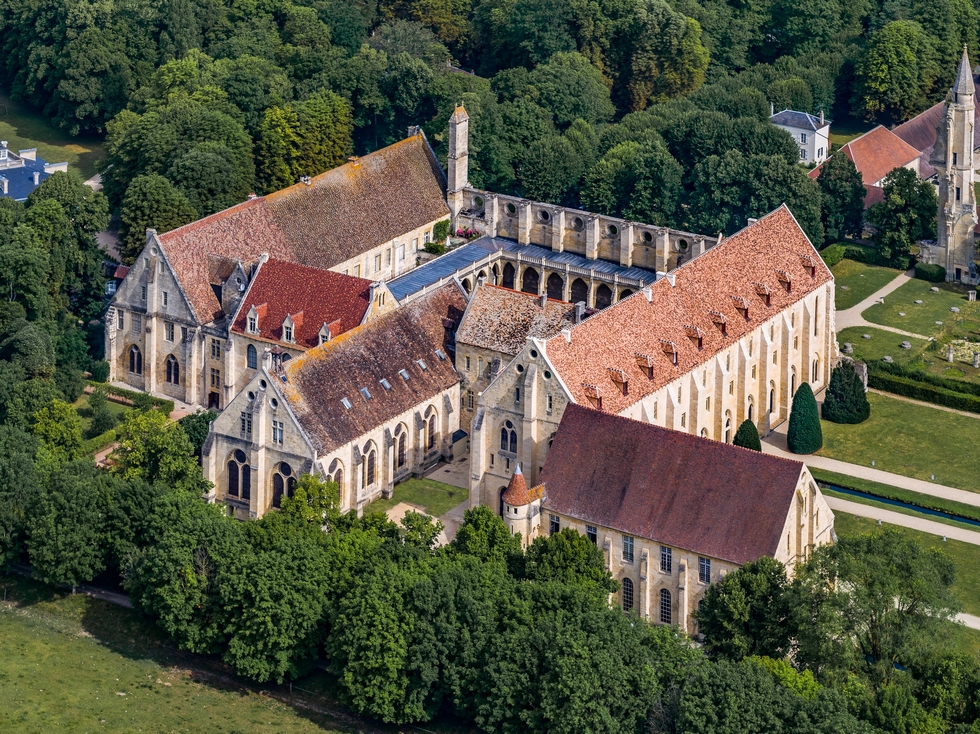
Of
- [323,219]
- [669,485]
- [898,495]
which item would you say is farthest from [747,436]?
[323,219]

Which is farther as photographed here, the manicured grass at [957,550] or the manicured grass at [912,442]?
the manicured grass at [912,442]

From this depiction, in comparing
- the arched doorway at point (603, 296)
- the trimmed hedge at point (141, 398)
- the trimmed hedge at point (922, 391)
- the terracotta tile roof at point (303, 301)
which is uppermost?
the terracotta tile roof at point (303, 301)

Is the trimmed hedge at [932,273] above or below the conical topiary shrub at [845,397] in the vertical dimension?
above

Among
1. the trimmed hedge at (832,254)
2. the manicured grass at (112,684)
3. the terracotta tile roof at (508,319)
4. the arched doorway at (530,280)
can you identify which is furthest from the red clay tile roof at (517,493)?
the trimmed hedge at (832,254)

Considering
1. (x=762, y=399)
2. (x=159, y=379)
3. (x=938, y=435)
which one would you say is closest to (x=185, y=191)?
(x=159, y=379)

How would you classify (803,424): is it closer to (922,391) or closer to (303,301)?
(922,391)

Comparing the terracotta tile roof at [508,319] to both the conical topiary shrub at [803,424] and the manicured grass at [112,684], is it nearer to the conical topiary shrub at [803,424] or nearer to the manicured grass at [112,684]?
the conical topiary shrub at [803,424]

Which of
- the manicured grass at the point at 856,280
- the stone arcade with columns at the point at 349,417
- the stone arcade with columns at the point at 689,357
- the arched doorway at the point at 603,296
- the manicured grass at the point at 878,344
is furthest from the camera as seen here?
the manicured grass at the point at 856,280

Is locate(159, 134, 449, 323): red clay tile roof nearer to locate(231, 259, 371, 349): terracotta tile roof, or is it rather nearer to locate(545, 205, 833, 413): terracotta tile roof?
Answer: locate(231, 259, 371, 349): terracotta tile roof
